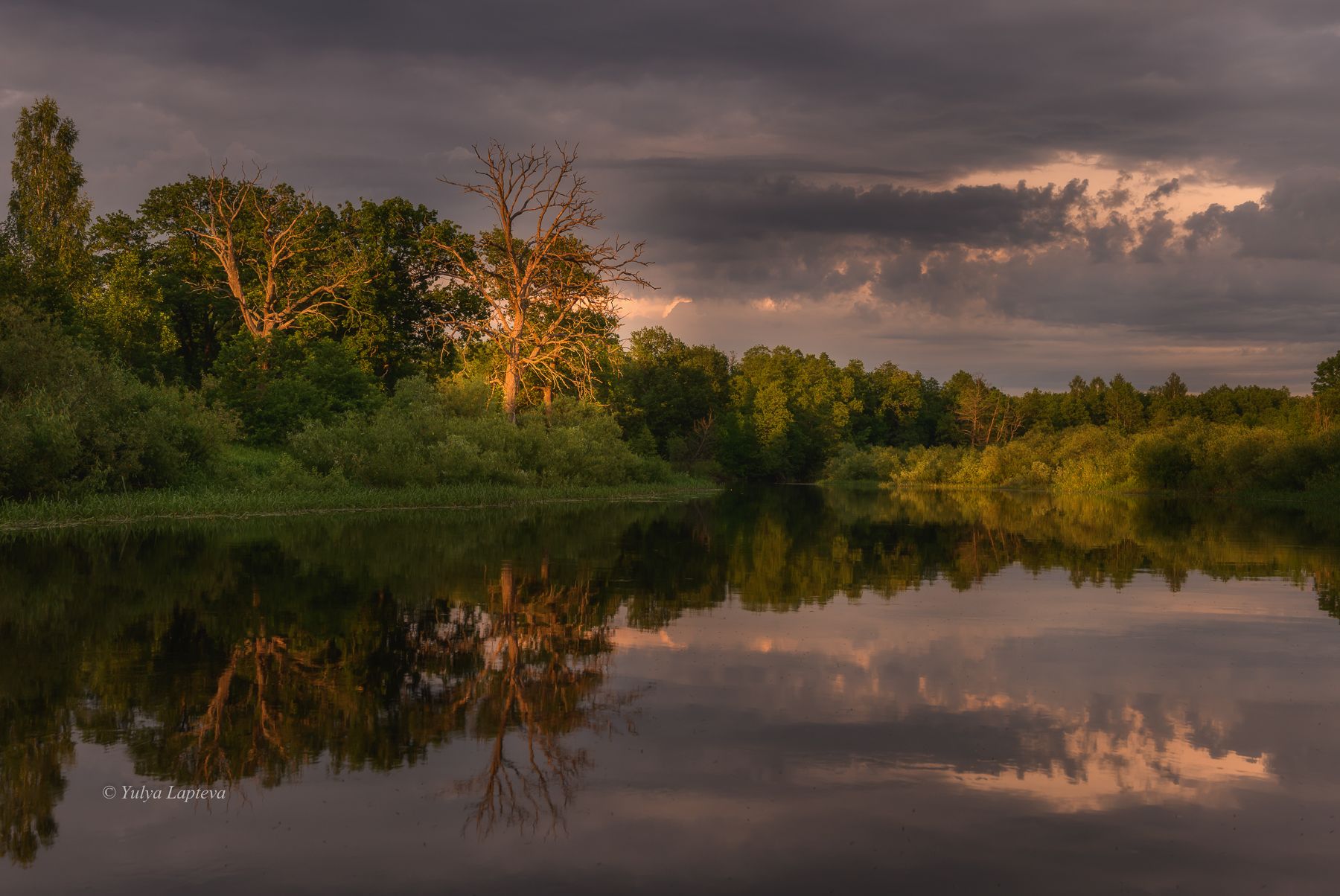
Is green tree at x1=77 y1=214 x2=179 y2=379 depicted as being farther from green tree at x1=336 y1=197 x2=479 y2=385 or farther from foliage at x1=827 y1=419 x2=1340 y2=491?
foliage at x1=827 y1=419 x2=1340 y2=491

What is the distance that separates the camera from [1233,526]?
36.9 metres

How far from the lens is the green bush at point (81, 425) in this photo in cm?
2872

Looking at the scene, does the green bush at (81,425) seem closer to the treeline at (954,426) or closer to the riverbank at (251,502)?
the riverbank at (251,502)

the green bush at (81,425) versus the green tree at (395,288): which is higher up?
the green tree at (395,288)

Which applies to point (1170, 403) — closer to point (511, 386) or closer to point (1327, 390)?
point (1327, 390)

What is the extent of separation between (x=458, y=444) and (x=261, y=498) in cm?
1096

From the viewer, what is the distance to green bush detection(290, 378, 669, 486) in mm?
41031

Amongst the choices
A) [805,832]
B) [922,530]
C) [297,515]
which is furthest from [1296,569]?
[297,515]

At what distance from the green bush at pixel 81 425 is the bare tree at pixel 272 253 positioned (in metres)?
19.0

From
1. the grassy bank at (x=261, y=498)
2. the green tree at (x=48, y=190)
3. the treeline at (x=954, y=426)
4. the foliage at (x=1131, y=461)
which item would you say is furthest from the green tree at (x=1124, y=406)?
the green tree at (x=48, y=190)

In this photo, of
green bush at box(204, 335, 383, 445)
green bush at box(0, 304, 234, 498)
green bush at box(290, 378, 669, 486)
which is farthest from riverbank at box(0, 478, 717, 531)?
green bush at box(204, 335, 383, 445)

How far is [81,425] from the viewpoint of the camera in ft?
100

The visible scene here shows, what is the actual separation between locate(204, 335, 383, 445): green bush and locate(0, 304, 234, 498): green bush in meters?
9.63

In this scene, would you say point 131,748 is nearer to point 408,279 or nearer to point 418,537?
point 418,537
